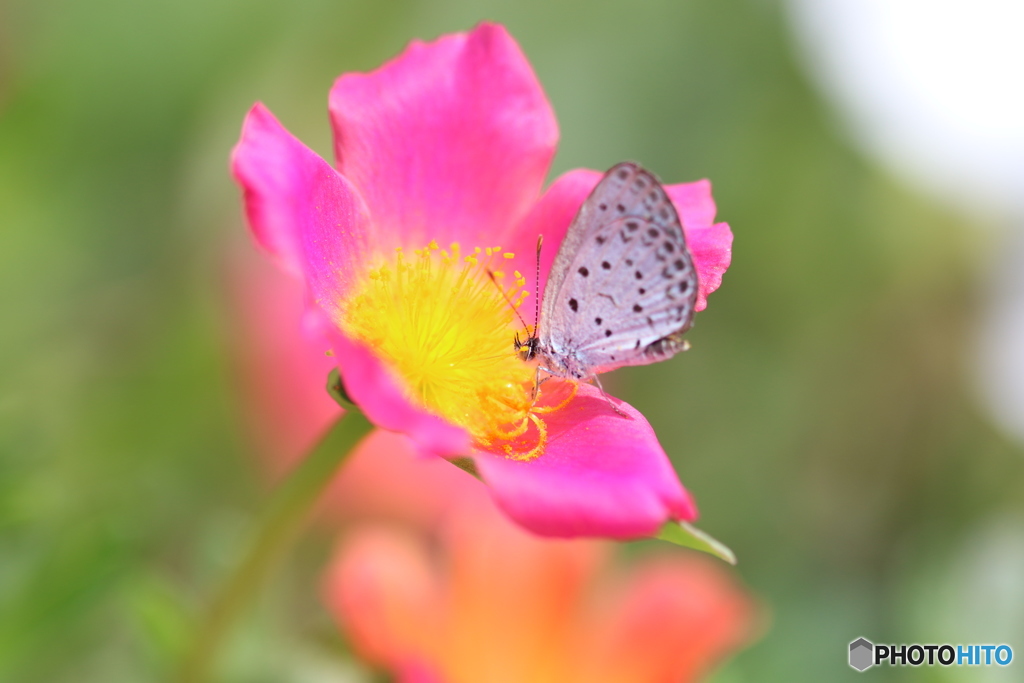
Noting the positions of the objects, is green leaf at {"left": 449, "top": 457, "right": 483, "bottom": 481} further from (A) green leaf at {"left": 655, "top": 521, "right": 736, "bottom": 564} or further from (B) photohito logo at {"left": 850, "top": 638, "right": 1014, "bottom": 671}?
(B) photohito logo at {"left": 850, "top": 638, "right": 1014, "bottom": 671}

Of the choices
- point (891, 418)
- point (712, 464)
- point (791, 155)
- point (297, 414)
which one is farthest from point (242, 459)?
point (791, 155)

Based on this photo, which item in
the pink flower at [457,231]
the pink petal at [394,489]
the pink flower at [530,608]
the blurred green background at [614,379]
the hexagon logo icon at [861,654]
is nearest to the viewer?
the pink flower at [457,231]

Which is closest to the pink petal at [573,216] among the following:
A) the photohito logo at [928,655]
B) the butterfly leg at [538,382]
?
the butterfly leg at [538,382]

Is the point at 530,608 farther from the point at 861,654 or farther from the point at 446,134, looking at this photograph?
the point at 446,134

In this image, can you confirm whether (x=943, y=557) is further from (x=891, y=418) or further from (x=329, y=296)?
(x=329, y=296)

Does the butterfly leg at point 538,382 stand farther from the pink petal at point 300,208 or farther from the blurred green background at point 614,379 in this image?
the blurred green background at point 614,379

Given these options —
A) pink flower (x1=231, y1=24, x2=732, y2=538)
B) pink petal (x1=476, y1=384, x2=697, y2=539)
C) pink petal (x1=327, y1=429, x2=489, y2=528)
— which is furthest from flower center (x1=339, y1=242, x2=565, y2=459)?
pink petal (x1=327, y1=429, x2=489, y2=528)
